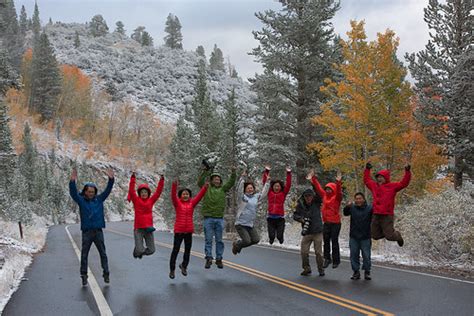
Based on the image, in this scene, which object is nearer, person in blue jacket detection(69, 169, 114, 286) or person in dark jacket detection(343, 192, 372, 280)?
person in blue jacket detection(69, 169, 114, 286)

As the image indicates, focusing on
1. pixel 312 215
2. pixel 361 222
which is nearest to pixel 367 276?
pixel 361 222

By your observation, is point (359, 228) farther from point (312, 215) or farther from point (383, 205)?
point (312, 215)

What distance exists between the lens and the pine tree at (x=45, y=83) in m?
95.2

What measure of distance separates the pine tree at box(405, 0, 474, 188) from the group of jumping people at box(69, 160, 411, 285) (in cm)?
1193

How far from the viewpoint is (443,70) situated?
21703 mm

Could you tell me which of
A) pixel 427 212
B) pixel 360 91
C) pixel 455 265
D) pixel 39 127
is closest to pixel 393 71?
pixel 360 91

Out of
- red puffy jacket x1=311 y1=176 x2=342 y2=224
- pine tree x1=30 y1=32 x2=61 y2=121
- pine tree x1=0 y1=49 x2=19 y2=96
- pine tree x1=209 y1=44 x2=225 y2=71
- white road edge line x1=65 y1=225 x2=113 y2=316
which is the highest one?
pine tree x1=209 y1=44 x2=225 y2=71

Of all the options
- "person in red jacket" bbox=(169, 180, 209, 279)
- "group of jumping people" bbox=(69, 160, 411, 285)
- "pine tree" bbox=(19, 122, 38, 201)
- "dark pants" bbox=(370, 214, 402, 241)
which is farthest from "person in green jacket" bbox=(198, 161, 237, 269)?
"pine tree" bbox=(19, 122, 38, 201)

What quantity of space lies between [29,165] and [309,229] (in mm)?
71120

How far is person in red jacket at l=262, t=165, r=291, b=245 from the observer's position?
11.6 meters

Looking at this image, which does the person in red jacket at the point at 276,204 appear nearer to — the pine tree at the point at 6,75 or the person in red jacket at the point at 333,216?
the person in red jacket at the point at 333,216

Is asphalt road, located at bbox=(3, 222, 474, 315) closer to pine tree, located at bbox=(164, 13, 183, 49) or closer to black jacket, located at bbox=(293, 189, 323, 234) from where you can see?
black jacket, located at bbox=(293, 189, 323, 234)

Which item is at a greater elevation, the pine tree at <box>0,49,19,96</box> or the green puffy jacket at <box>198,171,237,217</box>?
the pine tree at <box>0,49,19,96</box>

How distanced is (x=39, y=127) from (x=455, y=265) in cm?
9329
